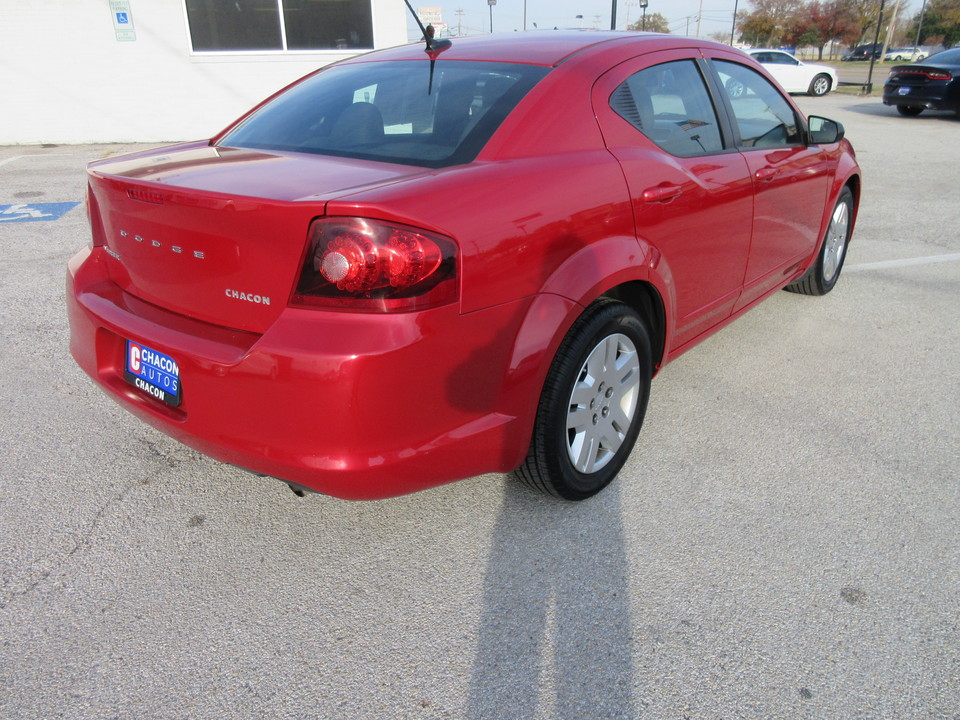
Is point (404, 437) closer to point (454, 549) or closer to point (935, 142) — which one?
point (454, 549)

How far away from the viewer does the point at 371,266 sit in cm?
196

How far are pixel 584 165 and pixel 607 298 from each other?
47 cm

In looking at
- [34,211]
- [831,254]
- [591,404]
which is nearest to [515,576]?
[591,404]

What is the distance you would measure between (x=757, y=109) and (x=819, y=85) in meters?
22.2

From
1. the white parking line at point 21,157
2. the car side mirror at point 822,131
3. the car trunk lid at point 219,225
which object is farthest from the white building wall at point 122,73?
the car trunk lid at point 219,225

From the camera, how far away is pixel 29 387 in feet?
12.1

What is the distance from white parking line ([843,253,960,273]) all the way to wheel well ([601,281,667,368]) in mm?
3453

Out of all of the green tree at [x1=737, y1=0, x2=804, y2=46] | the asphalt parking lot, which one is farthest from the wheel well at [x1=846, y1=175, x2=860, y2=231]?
the green tree at [x1=737, y1=0, x2=804, y2=46]

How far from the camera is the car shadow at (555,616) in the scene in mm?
1956

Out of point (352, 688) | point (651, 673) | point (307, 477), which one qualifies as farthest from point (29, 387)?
point (651, 673)

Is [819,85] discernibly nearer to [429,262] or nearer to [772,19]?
[429,262]

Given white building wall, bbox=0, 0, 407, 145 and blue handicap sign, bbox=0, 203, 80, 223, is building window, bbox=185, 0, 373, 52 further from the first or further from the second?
blue handicap sign, bbox=0, 203, 80, 223

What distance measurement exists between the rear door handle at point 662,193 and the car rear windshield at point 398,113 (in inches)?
22.6

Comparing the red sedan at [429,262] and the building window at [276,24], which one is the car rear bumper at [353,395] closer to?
the red sedan at [429,262]
